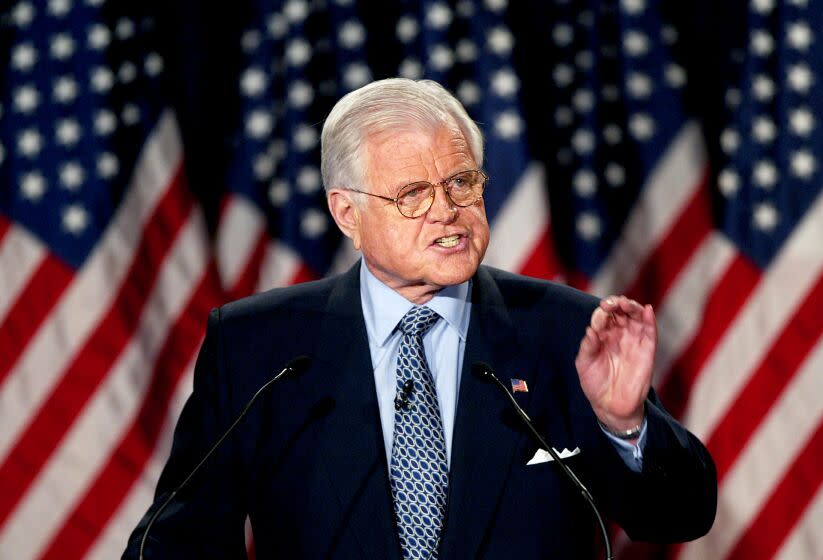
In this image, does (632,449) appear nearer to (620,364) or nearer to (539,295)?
(620,364)

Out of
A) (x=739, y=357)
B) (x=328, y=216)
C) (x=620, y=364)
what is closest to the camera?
(x=620, y=364)

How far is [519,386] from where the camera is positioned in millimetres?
2027

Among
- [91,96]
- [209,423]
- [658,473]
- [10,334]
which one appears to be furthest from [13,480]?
[658,473]

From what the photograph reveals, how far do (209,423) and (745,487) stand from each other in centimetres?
195

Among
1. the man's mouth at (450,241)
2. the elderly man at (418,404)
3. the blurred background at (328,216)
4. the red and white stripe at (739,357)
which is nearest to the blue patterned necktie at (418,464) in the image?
the elderly man at (418,404)

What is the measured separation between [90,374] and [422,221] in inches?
68.8

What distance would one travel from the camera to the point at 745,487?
3.33 meters

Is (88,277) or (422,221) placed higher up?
(422,221)

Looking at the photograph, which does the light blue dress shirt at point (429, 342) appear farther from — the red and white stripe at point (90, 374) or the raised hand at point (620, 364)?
the red and white stripe at point (90, 374)

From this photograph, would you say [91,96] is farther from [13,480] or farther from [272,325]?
[272,325]

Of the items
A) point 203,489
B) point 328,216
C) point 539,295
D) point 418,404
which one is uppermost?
point 539,295

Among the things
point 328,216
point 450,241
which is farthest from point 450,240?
point 328,216

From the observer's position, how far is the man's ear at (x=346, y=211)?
221cm

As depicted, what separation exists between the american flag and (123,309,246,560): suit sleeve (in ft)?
4.32
